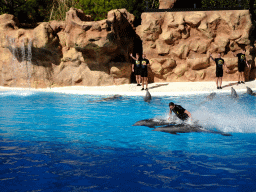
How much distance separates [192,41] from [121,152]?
12744 mm

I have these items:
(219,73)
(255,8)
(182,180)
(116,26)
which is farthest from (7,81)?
(255,8)

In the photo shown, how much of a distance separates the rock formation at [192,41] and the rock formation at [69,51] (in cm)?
143

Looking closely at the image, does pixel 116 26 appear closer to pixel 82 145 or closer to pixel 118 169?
pixel 82 145

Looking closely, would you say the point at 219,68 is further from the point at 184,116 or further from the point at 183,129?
the point at 183,129

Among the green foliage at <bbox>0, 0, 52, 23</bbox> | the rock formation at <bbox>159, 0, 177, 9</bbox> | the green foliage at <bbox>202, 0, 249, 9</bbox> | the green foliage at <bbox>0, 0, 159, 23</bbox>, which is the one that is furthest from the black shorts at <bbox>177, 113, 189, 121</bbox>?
the green foliage at <bbox>0, 0, 52, 23</bbox>

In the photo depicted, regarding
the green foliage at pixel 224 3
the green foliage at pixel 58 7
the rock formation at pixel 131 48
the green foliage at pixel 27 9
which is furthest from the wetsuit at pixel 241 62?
the green foliage at pixel 27 9

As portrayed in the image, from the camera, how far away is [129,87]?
16.2m

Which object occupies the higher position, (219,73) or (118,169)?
(219,73)

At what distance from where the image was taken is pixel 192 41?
17422 millimetres

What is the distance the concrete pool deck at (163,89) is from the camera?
1422 cm

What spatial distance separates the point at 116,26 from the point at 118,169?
12.4m

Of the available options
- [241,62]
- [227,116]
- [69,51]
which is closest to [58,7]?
[69,51]

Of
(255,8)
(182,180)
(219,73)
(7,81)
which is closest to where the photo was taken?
(182,180)

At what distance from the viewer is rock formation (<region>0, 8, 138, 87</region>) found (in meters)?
16.0
